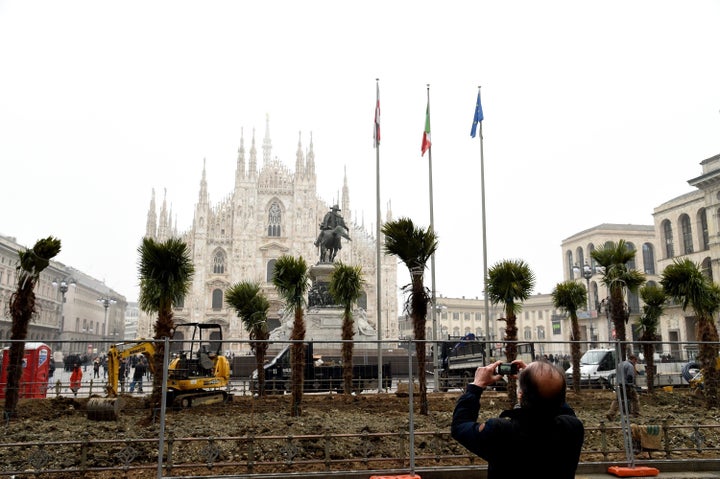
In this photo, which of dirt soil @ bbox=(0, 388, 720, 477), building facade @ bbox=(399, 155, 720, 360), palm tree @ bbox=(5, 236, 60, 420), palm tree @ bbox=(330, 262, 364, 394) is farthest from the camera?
building facade @ bbox=(399, 155, 720, 360)

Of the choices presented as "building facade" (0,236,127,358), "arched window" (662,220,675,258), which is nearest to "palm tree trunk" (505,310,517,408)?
"building facade" (0,236,127,358)

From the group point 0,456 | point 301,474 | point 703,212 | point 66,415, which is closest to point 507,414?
point 301,474

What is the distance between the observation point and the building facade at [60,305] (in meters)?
59.6

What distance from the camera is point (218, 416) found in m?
11.5

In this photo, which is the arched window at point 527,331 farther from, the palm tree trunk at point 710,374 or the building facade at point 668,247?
the palm tree trunk at point 710,374

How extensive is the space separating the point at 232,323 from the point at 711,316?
5461 cm

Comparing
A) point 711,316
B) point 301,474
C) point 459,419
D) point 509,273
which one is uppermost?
point 509,273

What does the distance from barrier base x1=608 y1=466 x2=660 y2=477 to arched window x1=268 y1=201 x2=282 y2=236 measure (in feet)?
207

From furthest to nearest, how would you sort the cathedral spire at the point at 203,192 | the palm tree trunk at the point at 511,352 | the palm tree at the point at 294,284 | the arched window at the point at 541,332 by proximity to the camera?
1. the arched window at the point at 541,332
2. the cathedral spire at the point at 203,192
3. the palm tree at the point at 294,284
4. the palm tree trunk at the point at 511,352

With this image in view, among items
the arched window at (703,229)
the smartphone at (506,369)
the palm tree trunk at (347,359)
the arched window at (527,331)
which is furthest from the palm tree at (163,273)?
the arched window at (527,331)

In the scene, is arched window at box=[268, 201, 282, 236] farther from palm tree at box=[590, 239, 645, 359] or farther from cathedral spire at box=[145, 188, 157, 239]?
palm tree at box=[590, 239, 645, 359]

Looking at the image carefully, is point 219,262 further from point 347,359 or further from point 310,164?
point 347,359

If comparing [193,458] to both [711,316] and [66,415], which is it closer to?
[66,415]

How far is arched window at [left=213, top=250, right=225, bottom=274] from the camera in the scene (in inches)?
2653
